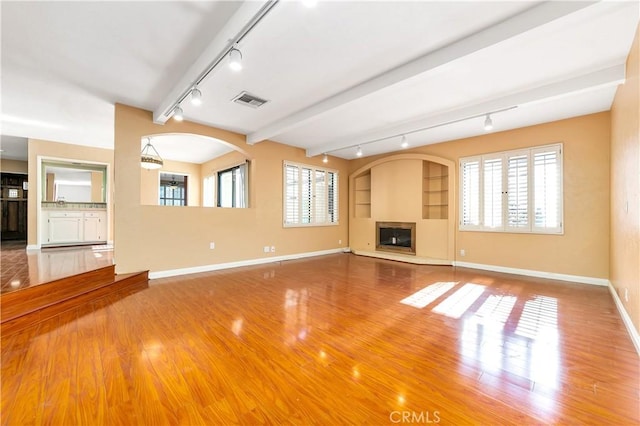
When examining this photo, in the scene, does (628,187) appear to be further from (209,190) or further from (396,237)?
(209,190)

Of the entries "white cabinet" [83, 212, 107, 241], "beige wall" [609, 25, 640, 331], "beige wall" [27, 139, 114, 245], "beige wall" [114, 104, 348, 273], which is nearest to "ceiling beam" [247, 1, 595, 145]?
Result: "beige wall" [609, 25, 640, 331]

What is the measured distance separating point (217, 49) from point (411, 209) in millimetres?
5587

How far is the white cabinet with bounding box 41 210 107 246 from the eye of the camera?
660cm

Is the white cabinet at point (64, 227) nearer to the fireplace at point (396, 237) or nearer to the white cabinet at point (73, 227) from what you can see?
the white cabinet at point (73, 227)

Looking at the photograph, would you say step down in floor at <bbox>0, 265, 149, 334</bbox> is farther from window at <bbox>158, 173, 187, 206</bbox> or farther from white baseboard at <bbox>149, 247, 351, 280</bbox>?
window at <bbox>158, 173, 187, 206</bbox>

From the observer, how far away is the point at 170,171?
858 centimetres

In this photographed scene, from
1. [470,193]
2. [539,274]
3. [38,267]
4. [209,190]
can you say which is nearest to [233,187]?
[209,190]

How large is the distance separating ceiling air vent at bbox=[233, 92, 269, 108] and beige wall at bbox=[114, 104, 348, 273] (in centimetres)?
153

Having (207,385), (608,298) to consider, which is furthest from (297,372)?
(608,298)

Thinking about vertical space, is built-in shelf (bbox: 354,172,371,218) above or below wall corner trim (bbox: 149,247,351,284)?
above

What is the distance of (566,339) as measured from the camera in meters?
2.49

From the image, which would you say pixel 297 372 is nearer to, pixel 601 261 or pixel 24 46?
pixel 24 46

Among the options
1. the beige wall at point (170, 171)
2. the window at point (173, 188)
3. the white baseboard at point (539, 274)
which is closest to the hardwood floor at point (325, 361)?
the white baseboard at point (539, 274)

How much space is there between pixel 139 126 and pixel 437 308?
5.36 m
